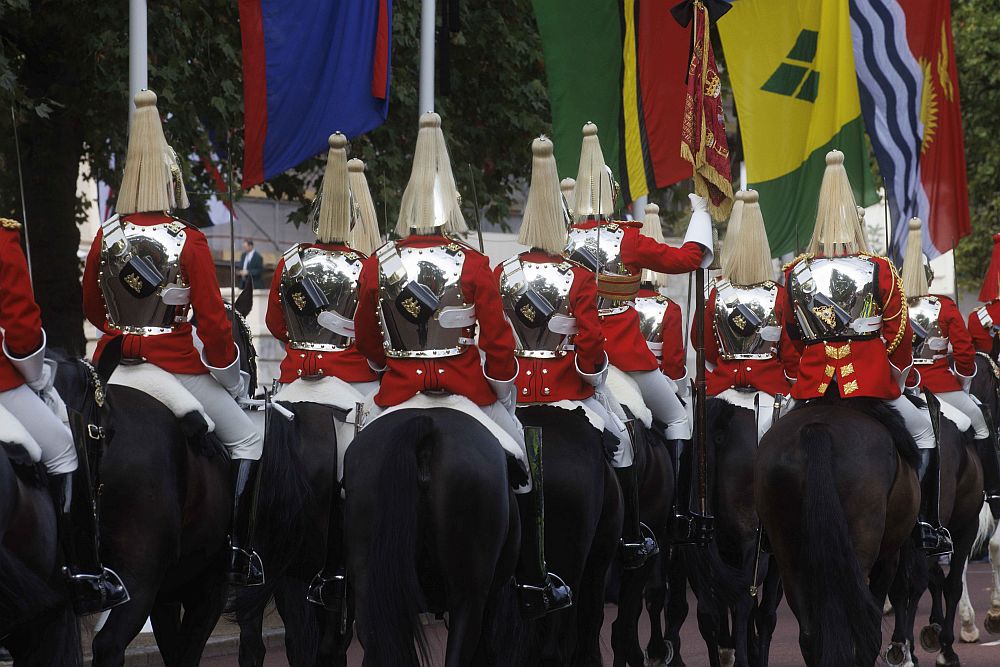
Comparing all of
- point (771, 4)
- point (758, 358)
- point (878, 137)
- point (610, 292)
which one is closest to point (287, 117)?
point (610, 292)

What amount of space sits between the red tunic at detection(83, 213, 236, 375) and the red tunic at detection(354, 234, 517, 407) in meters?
0.76

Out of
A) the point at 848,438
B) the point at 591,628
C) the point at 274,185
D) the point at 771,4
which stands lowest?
the point at 591,628

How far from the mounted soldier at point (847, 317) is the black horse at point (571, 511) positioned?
1.20 meters

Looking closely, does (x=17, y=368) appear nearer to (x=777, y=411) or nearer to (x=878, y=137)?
(x=777, y=411)

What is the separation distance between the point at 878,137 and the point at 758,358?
4217 mm

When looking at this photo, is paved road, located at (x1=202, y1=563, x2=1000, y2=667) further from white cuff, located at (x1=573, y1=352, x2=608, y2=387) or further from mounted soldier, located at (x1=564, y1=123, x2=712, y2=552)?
white cuff, located at (x1=573, y1=352, x2=608, y2=387)

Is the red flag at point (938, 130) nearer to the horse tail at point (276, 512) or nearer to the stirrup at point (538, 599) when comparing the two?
the stirrup at point (538, 599)

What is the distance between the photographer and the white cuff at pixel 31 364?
20.6ft

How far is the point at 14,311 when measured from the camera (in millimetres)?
6371

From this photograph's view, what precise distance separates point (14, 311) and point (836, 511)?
12.2 feet

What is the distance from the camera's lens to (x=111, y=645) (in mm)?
6922

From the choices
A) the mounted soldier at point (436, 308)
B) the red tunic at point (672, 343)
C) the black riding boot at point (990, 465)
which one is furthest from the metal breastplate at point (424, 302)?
the black riding boot at point (990, 465)

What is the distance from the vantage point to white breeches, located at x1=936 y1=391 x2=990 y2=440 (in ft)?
38.9

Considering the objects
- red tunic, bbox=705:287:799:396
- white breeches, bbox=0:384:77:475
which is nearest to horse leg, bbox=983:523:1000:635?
red tunic, bbox=705:287:799:396
